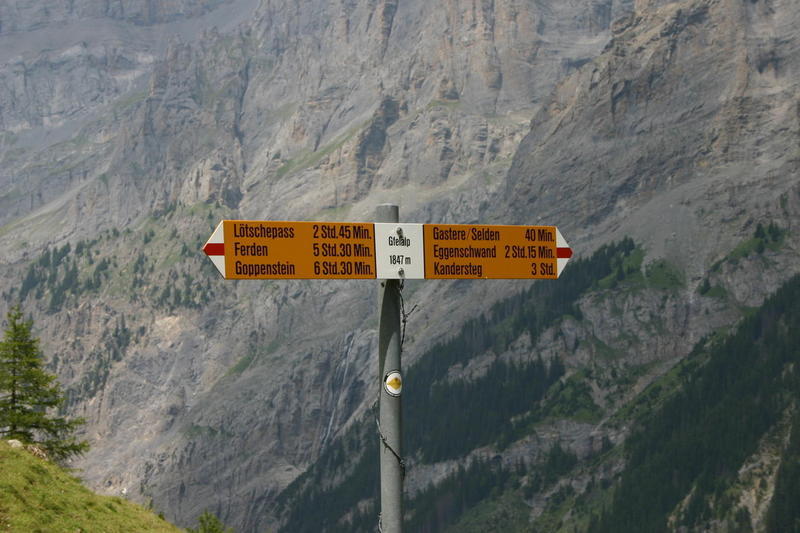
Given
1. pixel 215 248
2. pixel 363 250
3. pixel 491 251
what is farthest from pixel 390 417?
pixel 215 248

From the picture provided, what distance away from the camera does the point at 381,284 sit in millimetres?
17875

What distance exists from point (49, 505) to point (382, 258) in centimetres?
1240

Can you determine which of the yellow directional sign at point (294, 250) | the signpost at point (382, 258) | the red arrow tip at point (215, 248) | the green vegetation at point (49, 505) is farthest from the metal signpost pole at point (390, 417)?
the green vegetation at point (49, 505)

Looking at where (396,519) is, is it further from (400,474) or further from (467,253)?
(467,253)

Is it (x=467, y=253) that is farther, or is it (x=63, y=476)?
(x=63, y=476)

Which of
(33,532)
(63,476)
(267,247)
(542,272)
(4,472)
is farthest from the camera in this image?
(63,476)

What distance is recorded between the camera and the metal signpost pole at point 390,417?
1741cm

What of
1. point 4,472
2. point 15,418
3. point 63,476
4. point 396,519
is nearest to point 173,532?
point 63,476

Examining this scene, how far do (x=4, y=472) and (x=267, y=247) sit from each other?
11.8 meters

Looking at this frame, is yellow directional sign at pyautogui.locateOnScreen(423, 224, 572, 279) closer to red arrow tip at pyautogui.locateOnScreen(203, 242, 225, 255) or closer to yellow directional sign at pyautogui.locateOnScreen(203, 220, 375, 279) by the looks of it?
yellow directional sign at pyautogui.locateOnScreen(203, 220, 375, 279)

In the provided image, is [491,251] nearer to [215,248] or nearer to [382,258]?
[382,258]

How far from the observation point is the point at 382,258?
17672 millimetres

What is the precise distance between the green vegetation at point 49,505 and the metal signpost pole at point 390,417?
A: 968 centimetres

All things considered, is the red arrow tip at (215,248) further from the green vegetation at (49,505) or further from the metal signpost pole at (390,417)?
the green vegetation at (49,505)
